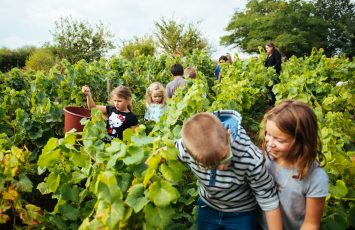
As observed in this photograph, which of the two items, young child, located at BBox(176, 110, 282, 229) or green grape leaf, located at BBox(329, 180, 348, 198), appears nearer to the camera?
young child, located at BBox(176, 110, 282, 229)

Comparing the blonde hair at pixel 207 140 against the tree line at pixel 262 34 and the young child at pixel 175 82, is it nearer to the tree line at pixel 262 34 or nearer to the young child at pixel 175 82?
the young child at pixel 175 82

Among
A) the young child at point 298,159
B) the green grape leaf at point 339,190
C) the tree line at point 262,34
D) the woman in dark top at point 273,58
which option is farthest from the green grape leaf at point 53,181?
the tree line at point 262,34

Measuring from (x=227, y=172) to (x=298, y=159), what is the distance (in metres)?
0.35

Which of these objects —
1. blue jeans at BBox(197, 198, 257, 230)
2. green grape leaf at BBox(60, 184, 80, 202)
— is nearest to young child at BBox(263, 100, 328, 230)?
blue jeans at BBox(197, 198, 257, 230)

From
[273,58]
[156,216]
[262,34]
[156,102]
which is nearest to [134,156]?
[156,216]

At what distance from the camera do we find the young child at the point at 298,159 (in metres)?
1.63

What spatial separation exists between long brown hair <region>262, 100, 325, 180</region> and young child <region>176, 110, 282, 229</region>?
0.16 meters

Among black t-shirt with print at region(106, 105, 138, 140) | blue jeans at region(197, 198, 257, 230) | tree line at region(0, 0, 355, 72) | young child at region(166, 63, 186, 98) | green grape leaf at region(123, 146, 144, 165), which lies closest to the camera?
Result: green grape leaf at region(123, 146, 144, 165)

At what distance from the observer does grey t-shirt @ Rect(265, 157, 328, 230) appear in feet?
5.32

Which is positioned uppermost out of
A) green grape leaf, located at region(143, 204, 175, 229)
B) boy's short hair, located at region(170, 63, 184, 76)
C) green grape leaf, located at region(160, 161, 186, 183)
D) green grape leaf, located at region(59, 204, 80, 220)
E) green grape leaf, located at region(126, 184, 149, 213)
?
boy's short hair, located at region(170, 63, 184, 76)

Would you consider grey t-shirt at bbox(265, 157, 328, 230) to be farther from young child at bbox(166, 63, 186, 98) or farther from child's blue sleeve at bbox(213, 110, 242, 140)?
young child at bbox(166, 63, 186, 98)

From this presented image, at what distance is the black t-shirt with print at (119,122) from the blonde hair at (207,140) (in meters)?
2.23

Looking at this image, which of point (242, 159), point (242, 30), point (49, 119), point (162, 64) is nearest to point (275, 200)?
point (242, 159)

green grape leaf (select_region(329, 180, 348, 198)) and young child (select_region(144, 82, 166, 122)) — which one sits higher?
young child (select_region(144, 82, 166, 122))
